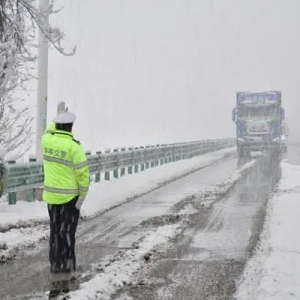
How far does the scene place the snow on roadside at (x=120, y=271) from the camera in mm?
5367

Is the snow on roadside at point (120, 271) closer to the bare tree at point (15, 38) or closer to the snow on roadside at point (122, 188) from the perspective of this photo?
the snow on roadside at point (122, 188)

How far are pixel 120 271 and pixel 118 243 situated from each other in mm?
1844

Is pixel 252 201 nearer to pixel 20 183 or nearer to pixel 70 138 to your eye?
pixel 20 183

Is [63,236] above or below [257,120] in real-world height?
below

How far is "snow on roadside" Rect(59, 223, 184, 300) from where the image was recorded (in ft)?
17.6

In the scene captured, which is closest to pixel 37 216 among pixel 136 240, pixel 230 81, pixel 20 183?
pixel 20 183

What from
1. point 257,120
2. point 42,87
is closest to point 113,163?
point 42,87

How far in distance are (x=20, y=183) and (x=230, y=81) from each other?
449 feet

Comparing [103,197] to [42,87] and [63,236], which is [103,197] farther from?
[63,236]

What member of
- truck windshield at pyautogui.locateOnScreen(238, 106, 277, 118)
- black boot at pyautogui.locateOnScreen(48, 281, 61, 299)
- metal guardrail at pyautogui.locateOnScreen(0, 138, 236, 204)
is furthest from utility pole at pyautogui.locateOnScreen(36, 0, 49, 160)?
truck windshield at pyautogui.locateOnScreen(238, 106, 277, 118)

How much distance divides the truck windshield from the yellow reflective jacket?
28.6 m

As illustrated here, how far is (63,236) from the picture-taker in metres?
6.44

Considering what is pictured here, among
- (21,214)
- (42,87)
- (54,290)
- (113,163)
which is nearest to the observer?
(54,290)

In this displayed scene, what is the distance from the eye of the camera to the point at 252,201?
13109mm
